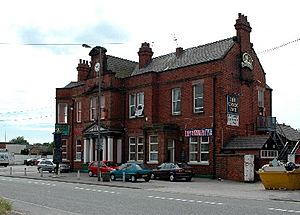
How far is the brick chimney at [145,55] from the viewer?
4659cm

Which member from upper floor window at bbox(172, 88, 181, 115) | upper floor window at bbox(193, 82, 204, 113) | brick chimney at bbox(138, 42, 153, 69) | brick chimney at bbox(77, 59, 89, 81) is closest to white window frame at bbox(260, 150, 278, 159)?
upper floor window at bbox(193, 82, 204, 113)

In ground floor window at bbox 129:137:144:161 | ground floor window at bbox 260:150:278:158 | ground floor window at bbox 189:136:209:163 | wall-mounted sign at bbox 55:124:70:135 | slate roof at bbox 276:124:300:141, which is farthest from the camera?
wall-mounted sign at bbox 55:124:70:135

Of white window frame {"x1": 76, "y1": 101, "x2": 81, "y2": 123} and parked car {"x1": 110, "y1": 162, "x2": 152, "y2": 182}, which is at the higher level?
white window frame {"x1": 76, "y1": 101, "x2": 81, "y2": 123}

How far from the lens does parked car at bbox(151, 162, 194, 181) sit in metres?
33.7

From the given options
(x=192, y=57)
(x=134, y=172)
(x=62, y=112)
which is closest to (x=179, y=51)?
(x=192, y=57)

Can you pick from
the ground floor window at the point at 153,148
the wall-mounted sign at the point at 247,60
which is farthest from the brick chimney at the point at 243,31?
the ground floor window at the point at 153,148

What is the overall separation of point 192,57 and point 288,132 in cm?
1253

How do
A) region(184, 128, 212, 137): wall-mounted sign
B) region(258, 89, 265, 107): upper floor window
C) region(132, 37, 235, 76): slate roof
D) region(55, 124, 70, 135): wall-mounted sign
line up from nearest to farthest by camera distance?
region(184, 128, 212, 137): wall-mounted sign, region(132, 37, 235, 76): slate roof, region(258, 89, 265, 107): upper floor window, region(55, 124, 70, 135): wall-mounted sign

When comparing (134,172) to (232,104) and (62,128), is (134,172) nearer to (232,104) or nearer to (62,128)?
(232,104)

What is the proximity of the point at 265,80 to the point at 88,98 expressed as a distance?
16897mm

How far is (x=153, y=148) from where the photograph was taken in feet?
133

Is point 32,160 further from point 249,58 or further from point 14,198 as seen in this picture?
point 14,198

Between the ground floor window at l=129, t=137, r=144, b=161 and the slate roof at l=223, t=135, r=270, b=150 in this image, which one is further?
the ground floor window at l=129, t=137, r=144, b=161

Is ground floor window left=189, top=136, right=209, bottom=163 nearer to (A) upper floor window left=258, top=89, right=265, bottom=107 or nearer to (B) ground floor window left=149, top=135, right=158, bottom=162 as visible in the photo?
(B) ground floor window left=149, top=135, right=158, bottom=162
